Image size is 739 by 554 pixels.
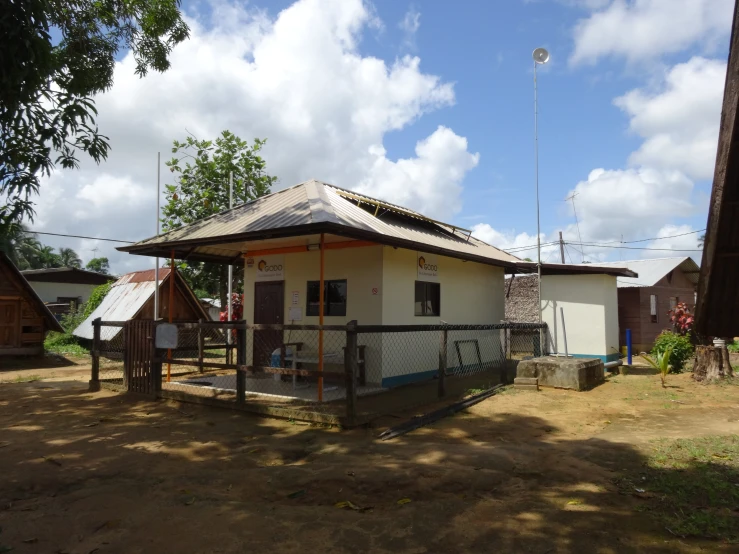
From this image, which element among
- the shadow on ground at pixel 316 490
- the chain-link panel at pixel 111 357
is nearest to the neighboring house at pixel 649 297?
the shadow on ground at pixel 316 490

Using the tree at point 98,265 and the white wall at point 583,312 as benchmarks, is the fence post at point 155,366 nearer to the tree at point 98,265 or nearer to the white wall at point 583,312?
the white wall at point 583,312

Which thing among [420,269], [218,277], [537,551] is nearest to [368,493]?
[537,551]

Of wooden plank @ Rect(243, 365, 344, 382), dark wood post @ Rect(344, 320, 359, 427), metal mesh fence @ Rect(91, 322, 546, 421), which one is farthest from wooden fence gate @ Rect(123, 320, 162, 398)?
dark wood post @ Rect(344, 320, 359, 427)

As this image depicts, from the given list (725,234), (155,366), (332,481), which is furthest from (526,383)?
(725,234)

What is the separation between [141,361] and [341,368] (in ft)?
12.8

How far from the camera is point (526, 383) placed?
10.5 metres

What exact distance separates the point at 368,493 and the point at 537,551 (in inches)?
67.2

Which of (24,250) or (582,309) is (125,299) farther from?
(24,250)

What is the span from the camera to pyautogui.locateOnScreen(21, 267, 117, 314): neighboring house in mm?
29992

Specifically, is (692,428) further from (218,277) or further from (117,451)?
(218,277)

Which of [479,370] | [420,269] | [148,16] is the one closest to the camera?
[148,16]

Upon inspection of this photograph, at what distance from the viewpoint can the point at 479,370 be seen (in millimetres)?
13211

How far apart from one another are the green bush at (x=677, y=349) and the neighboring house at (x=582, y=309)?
3.88 ft

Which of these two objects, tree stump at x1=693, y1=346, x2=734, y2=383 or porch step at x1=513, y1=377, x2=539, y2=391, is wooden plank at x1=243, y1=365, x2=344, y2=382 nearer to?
porch step at x1=513, y1=377, x2=539, y2=391
